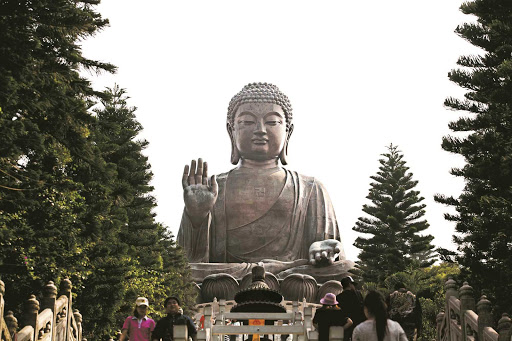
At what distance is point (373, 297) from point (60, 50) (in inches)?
286

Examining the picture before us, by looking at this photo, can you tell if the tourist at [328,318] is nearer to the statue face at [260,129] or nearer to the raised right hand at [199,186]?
the raised right hand at [199,186]

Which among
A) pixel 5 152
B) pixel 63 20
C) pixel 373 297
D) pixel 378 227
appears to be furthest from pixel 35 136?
pixel 378 227

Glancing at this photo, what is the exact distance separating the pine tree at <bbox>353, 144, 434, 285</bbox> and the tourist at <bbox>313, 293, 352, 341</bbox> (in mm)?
17542

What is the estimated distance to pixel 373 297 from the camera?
727 cm

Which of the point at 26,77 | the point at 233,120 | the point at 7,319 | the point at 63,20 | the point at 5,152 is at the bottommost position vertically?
the point at 7,319

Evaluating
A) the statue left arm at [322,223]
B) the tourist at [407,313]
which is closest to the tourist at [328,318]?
the tourist at [407,313]

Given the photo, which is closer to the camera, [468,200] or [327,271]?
[468,200]

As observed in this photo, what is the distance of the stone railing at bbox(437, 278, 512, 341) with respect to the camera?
7925mm

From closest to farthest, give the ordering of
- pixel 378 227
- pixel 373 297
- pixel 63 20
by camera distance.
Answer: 1. pixel 373 297
2. pixel 63 20
3. pixel 378 227

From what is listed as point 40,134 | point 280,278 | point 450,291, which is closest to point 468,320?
point 450,291

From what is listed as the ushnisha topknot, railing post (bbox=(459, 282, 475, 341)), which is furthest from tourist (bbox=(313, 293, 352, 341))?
the ushnisha topknot

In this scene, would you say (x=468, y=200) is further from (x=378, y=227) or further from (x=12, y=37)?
(x=378, y=227)

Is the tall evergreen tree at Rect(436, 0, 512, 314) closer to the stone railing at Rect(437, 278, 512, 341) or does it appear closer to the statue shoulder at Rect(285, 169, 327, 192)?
the stone railing at Rect(437, 278, 512, 341)

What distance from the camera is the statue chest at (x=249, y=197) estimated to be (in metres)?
25.4
